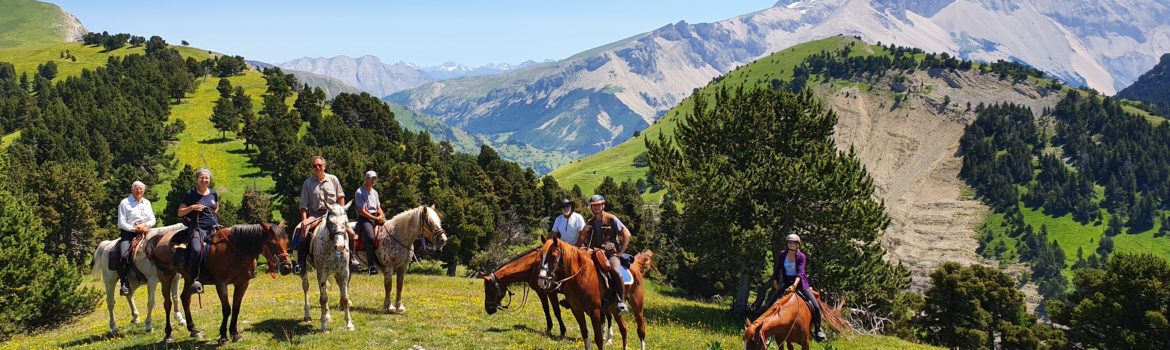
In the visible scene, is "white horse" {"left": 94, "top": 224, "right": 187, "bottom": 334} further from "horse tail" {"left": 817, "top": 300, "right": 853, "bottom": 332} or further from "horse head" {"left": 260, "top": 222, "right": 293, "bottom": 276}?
"horse tail" {"left": 817, "top": 300, "right": 853, "bottom": 332}

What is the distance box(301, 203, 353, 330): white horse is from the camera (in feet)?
47.9

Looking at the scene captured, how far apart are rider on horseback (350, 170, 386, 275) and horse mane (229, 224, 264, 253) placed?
10.1ft

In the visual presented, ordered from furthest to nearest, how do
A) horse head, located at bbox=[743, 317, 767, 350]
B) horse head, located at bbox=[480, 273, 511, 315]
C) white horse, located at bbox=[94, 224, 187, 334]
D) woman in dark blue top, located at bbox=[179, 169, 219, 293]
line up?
white horse, located at bbox=[94, 224, 187, 334], woman in dark blue top, located at bbox=[179, 169, 219, 293], horse head, located at bbox=[480, 273, 511, 315], horse head, located at bbox=[743, 317, 767, 350]

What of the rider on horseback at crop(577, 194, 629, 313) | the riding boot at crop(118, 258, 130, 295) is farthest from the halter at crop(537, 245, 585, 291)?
the riding boot at crop(118, 258, 130, 295)

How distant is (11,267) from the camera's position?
24344 mm

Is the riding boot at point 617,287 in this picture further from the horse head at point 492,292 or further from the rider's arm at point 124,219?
the rider's arm at point 124,219

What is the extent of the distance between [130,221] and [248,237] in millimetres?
3517

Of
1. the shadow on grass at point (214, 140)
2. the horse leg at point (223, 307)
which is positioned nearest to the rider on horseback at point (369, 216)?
the horse leg at point (223, 307)

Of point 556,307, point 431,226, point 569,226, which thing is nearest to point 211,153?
point 431,226

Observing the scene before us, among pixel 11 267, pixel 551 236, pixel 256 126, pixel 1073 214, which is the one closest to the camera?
pixel 551 236

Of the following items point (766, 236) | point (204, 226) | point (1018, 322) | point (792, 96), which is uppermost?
point (792, 96)

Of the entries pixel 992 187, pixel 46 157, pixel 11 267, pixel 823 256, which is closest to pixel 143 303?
pixel 11 267

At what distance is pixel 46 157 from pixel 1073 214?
9105 inches

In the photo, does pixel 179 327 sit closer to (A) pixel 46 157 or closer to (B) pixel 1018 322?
(B) pixel 1018 322
